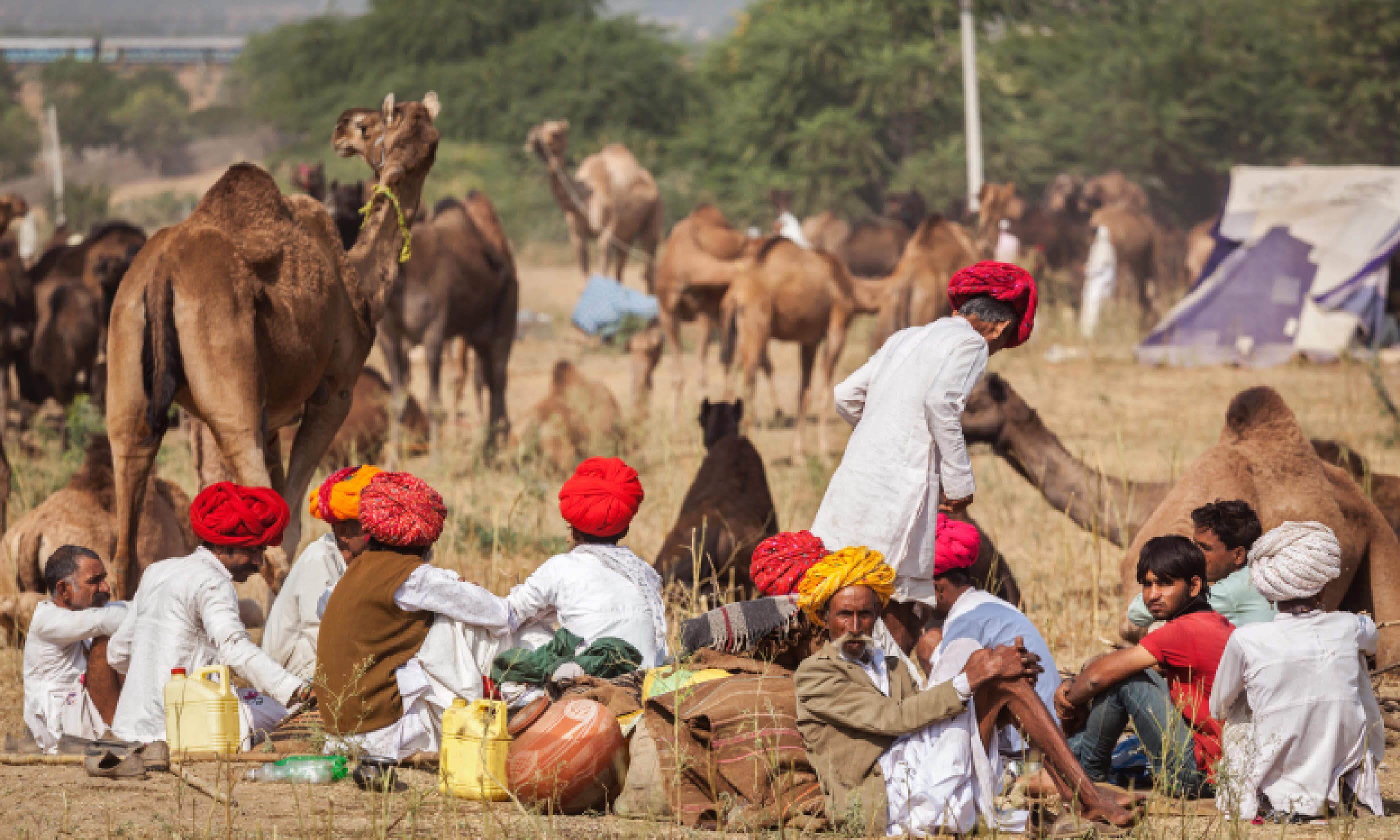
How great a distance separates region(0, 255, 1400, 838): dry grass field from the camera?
4.48 metres

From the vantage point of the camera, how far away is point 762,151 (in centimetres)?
3494

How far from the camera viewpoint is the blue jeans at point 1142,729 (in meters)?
5.03

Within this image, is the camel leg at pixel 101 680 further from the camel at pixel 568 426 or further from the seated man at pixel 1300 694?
the camel at pixel 568 426

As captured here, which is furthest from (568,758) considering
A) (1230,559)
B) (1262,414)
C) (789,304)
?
(789,304)

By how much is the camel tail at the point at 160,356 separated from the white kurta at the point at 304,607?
111cm

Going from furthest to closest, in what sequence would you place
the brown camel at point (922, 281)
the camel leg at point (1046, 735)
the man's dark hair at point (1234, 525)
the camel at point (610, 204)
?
the camel at point (610, 204) → the brown camel at point (922, 281) → the man's dark hair at point (1234, 525) → the camel leg at point (1046, 735)

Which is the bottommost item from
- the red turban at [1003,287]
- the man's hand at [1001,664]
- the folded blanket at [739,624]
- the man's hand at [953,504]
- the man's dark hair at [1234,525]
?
the folded blanket at [739,624]

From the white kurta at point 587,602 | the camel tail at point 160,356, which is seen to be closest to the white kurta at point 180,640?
the white kurta at point 587,602

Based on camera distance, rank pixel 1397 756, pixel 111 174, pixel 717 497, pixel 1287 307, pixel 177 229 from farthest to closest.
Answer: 1. pixel 111 174
2. pixel 1287 307
3. pixel 717 497
4. pixel 177 229
5. pixel 1397 756

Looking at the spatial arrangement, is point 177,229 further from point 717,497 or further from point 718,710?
point 718,710

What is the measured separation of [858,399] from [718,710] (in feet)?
4.87

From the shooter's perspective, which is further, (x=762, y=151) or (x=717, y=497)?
(x=762, y=151)

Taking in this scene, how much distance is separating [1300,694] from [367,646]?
9.20ft

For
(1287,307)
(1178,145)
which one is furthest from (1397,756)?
(1178,145)
